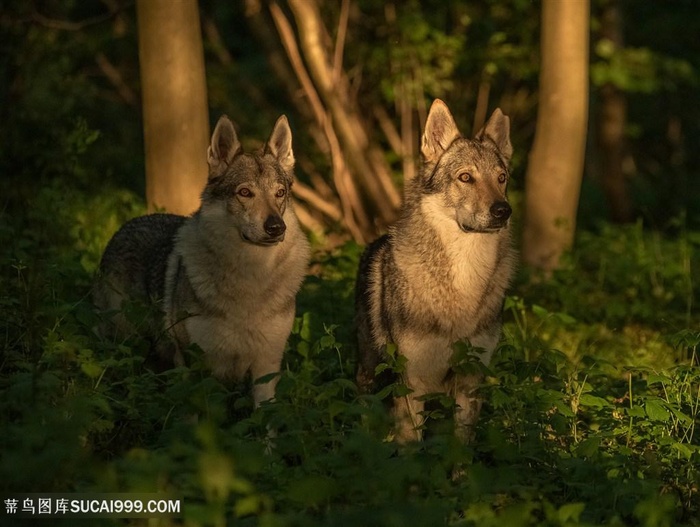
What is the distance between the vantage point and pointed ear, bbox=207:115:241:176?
7762 millimetres

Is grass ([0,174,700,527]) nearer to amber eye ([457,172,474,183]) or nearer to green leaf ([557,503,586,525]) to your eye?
green leaf ([557,503,586,525])

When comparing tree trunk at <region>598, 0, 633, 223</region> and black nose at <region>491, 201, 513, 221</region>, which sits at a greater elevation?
tree trunk at <region>598, 0, 633, 223</region>

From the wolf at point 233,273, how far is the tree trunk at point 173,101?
2.51 meters

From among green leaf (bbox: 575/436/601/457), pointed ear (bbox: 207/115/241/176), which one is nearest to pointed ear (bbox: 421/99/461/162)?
pointed ear (bbox: 207/115/241/176)

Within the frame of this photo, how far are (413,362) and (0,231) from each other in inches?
138

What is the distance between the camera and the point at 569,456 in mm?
6430

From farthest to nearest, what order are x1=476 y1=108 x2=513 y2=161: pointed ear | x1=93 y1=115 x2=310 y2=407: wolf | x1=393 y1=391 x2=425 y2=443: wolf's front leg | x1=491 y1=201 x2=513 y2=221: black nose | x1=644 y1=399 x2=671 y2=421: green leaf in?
x1=476 y1=108 x2=513 y2=161: pointed ear < x1=93 y1=115 x2=310 y2=407: wolf < x1=491 y1=201 x2=513 y2=221: black nose < x1=393 y1=391 x2=425 y2=443: wolf's front leg < x1=644 y1=399 x2=671 y2=421: green leaf

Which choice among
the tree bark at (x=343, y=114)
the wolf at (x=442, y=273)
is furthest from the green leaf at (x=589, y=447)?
the tree bark at (x=343, y=114)

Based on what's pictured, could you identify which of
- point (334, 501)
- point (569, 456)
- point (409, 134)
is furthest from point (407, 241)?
point (409, 134)

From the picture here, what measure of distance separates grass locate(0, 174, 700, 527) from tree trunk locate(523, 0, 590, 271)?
344cm

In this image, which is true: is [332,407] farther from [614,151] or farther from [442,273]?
[614,151]

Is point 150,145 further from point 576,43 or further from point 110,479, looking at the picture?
point 110,479

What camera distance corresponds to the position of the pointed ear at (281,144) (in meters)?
7.97

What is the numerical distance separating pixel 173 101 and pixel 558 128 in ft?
16.1
